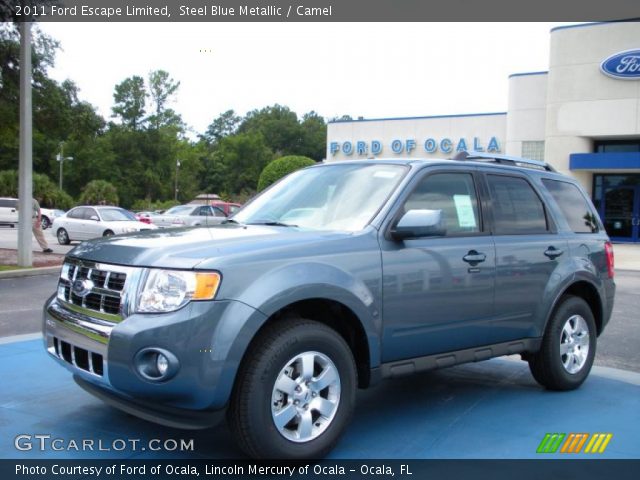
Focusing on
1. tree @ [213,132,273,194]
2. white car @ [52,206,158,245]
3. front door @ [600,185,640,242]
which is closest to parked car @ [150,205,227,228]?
white car @ [52,206,158,245]

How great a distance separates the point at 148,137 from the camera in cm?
8212

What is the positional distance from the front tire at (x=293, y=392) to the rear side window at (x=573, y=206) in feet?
9.35

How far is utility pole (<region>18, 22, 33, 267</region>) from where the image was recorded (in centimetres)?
1364

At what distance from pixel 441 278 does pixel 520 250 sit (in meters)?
0.97

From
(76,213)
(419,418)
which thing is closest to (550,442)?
(419,418)

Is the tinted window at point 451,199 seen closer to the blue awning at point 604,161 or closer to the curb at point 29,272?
the curb at point 29,272

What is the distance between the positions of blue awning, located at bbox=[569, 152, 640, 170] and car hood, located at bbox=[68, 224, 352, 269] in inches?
1013

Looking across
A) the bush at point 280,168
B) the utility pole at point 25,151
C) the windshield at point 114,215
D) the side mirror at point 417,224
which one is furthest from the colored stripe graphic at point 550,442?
the bush at point 280,168

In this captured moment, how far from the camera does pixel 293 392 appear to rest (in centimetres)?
362

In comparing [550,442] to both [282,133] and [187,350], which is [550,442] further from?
[282,133]

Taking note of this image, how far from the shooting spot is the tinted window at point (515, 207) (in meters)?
5.04

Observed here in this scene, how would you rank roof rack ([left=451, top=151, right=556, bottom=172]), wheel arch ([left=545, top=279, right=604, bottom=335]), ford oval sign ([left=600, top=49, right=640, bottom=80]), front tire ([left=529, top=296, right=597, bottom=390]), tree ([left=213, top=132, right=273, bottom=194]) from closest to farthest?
roof rack ([left=451, top=151, right=556, bottom=172])
front tire ([left=529, top=296, right=597, bottom=390])
wheel arch ([left=545, top=279, right=604, bottom=335])
ford oval sign ([left=600, top=49, right=640, bottom=80])
tree ([left=213, top=132, right=273, bottom=194])

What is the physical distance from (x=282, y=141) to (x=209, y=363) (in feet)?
335

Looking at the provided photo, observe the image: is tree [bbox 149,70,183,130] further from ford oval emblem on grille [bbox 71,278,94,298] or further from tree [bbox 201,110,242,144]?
ford oval emblem on grille [bbox 71,278,94,298]
